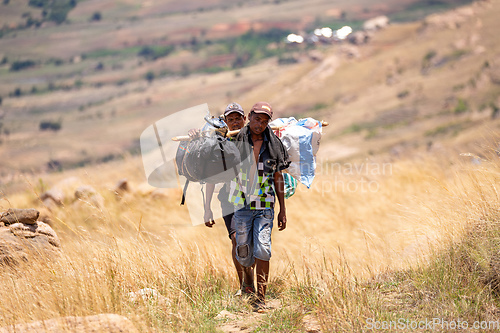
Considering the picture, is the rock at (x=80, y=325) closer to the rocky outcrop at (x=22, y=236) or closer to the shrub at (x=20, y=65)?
the rocky outcrop at (x=22, y=236)

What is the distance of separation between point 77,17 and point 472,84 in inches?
4026

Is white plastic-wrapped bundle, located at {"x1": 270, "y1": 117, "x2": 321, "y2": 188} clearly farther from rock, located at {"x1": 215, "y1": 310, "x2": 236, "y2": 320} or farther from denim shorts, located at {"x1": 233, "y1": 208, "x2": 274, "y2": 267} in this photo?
rock, located at {"x1": 215, "y1": 310, "x2": 236, "y2": 320}

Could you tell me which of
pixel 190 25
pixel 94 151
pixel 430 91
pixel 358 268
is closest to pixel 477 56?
pixel 430 91

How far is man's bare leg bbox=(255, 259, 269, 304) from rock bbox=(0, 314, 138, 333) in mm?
1222

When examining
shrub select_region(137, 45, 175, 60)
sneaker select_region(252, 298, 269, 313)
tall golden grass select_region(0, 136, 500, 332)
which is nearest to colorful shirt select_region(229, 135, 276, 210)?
tall golden grass select_region(0, 136, 500, 332)

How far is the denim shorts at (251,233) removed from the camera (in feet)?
14.0

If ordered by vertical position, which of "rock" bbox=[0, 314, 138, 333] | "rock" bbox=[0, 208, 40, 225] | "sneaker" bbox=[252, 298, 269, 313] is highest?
"rock" bbox=[0, 314, 138, 333]

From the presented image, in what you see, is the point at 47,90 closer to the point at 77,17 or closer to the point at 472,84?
→ the point at 77,17

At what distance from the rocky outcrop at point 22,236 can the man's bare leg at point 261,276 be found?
213 cm

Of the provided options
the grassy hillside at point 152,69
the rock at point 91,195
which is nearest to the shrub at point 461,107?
the grassy hillside at point 152,69

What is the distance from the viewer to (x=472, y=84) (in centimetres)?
4597

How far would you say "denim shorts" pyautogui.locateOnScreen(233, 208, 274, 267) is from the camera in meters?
4.26

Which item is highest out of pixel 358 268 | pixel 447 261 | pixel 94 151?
pixel 447 261

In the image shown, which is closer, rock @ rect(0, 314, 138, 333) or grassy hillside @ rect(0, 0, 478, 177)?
rock @ rect(0, 314, 138, 333)
